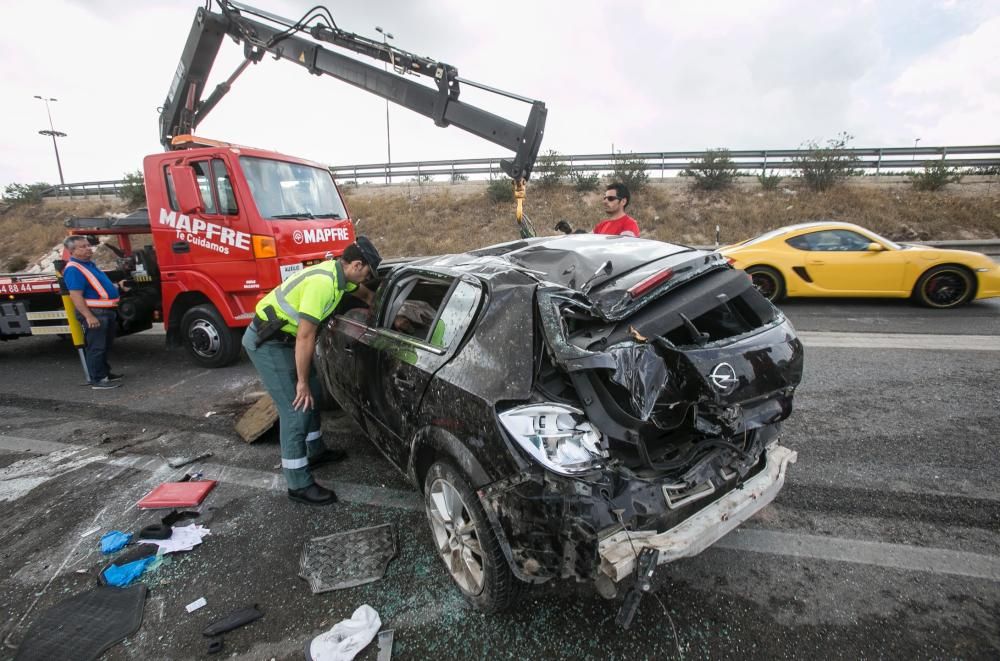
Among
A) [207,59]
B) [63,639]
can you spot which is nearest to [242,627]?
[63,639]

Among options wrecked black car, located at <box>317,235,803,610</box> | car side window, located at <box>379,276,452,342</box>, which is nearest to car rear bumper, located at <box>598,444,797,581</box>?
wrecked black car, located at <box>317,235,803,610</box>

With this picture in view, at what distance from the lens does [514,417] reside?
176cm

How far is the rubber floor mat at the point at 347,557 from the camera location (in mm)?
2229

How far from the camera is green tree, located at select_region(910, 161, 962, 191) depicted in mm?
13914

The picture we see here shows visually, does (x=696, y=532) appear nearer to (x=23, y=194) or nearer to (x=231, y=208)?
(x=231, y=208)

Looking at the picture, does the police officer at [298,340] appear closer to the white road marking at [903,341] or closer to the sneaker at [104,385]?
the sneaker at [104,385]

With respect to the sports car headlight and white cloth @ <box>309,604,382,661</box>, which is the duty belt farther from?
the sports car headlight

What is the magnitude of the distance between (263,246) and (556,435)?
4.34 m

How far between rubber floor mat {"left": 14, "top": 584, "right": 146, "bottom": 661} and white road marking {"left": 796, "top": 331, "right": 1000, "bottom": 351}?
6.18 metres

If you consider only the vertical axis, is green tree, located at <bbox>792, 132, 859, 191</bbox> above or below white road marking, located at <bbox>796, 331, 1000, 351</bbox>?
above

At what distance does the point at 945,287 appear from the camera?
253 inches

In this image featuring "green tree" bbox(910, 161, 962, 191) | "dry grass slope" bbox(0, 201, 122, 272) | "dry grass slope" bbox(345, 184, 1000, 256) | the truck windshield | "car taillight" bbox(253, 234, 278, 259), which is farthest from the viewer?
"dry grass slope" bbox(0, 201, 122, 272)

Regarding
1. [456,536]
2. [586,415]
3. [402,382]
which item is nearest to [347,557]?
[456,536]

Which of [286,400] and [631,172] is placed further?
[631,172]
